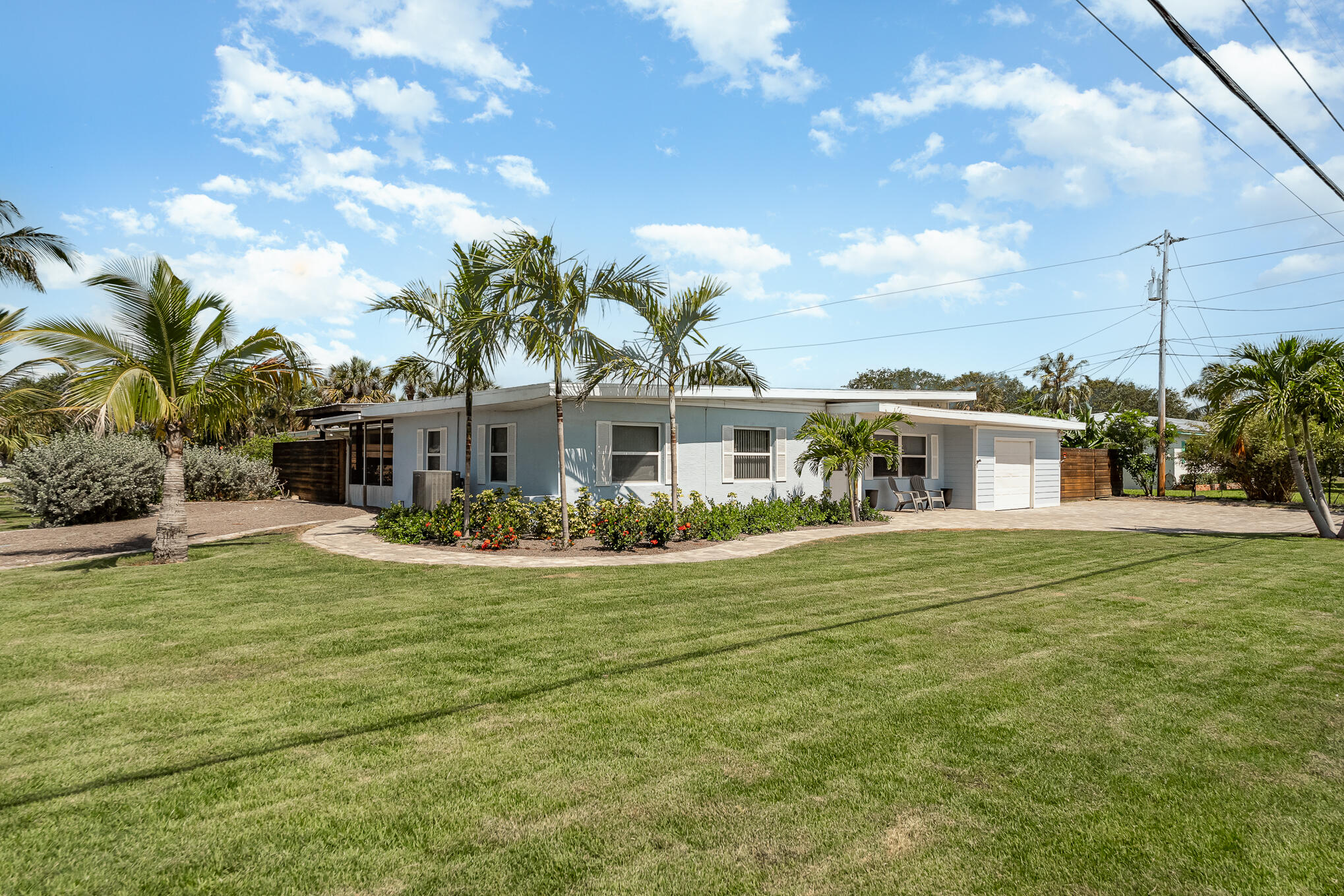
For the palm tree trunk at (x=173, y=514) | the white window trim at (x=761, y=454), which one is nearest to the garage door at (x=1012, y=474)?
the white window trim at (x=761, y=454)

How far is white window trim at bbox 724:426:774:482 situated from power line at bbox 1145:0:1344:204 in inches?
380

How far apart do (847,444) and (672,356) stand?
178 inches

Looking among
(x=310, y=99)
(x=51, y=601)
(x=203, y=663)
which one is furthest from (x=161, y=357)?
(x=203, y=663)

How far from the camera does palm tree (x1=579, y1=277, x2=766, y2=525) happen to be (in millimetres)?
12125

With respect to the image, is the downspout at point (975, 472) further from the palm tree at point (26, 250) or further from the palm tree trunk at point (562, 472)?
the palm tree at point (26, 250)

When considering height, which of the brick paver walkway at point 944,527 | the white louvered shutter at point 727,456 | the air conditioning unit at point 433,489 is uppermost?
the white louvered shutter at point 727,456

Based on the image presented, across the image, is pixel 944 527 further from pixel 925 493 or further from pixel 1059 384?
pixel 1059 384

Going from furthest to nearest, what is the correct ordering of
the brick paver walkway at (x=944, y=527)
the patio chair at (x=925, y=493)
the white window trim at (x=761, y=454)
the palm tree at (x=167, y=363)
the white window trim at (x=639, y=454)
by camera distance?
the patio chair at (x=925, y=493) < the white window trim at (x=761, y=454) < the white window trim at (x=639, y=454) < the brick paver walkway at (x=944, y=527) < the palm tree at (x=167, y=363)

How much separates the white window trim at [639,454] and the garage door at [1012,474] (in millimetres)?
10252

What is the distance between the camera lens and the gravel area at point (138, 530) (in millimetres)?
11117

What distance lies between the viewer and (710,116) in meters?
14.4

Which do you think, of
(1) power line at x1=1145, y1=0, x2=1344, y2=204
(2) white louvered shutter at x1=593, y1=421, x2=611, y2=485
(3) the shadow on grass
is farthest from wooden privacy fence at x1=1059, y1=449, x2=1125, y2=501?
(3) the shadow on grass

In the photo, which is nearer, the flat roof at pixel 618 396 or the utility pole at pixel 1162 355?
the flat roof at pixel 618 396

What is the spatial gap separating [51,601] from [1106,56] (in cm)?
1172
